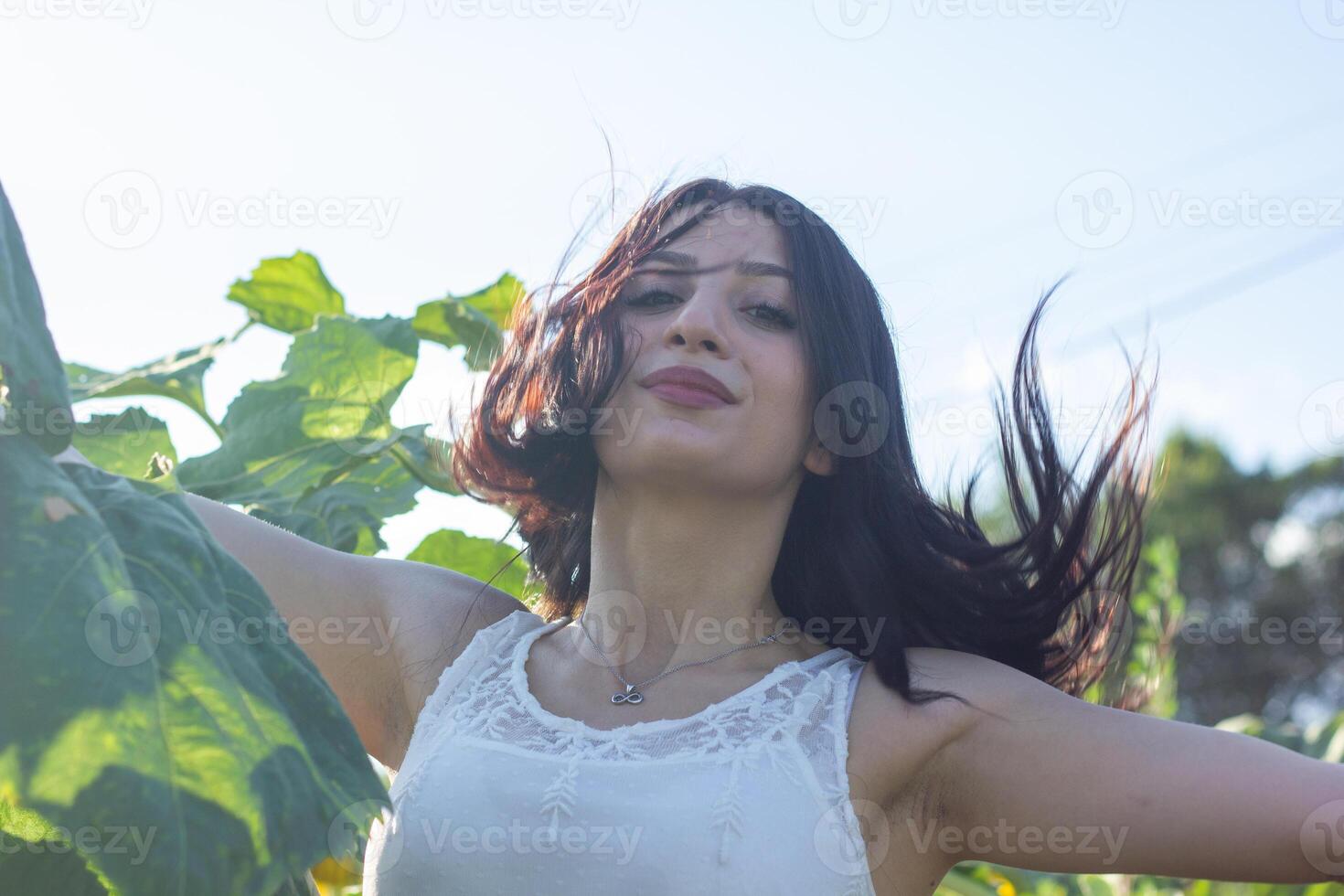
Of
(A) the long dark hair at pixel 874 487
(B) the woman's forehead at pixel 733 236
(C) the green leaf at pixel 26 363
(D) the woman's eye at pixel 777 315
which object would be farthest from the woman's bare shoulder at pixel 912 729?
(C) the green leaf at pixel 26 363

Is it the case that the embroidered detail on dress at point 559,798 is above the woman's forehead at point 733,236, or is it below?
below

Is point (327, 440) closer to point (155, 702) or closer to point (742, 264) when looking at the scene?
point (742, 264)

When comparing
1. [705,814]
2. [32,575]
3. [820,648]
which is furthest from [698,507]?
[32,575]

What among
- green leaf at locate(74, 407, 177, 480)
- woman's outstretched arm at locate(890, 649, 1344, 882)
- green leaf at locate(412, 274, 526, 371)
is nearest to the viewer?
woman's outstretched arm at locate(890, 649, 1344, 882)

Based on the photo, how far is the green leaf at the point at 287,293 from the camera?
1848 mm

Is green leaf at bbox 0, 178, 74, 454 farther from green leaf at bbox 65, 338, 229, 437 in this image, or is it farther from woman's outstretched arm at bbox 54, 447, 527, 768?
green leaf at bbox 65, 338, 229, 437

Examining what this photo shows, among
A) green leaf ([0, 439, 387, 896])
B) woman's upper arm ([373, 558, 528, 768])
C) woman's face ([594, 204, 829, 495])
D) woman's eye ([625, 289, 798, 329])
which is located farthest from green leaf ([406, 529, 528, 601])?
green leaf ([0, 439, 387, 896])

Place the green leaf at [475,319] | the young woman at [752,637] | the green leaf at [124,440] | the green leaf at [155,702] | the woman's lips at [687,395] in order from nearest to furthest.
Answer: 1. the green leaf at [155,702]
2. the young woman at [752,637]
3. the green leaf at [124,440]
4. the woman's lips at [687,395]
5. the green leaf at [475,319]

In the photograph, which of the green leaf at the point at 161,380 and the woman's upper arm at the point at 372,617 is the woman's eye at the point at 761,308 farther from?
the green leaf at the point at 161,380

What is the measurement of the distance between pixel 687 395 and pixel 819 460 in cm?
25

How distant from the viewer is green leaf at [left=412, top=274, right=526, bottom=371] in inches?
71.1

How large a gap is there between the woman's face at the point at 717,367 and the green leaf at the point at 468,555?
0.29 m

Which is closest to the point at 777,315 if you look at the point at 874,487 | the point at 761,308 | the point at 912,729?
the point at 761,308

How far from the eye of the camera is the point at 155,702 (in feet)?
1.68
